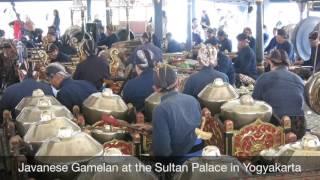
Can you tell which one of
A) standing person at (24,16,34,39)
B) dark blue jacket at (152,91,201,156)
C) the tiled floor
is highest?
standing person at (24,16,34,39)

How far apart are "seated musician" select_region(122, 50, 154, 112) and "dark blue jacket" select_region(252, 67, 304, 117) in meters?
0.95

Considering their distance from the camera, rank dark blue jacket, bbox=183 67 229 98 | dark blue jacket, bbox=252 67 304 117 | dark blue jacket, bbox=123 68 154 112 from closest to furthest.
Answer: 1. dark blue jacket, bbox=252 67 304 117
2. dark blue jacket, bbox=123 68 154 112
3. dark blue jacket, bbox=183 67 229 98

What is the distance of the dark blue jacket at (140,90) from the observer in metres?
4.28

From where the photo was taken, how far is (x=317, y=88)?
237 cm

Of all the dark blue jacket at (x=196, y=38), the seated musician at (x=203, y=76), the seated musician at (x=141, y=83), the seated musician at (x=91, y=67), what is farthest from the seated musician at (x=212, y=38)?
the seated musician at (x=141, y=83)

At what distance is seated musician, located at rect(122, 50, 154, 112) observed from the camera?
428 centimetres

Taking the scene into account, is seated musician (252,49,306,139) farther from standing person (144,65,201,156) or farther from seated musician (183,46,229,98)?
standing person (144,65,201,156)

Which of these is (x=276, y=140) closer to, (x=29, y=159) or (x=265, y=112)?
(x=265, y=112)

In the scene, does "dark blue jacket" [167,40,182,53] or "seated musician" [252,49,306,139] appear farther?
"dark blue jacket" [167,40,182,53]

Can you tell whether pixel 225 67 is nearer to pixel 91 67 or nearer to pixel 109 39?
pixel 91 67

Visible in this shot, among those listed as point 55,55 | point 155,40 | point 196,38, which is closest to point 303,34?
point 55,55

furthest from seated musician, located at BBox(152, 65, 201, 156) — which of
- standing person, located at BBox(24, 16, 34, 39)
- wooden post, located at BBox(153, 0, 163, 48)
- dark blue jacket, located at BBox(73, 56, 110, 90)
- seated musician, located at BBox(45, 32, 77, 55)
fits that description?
standing person, located at BBox(24, 16, 34, 39)

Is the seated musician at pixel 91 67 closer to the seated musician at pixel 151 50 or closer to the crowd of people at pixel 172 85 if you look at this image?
the crowd of people at pixel 172 85

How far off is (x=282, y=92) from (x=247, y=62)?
2.61 m
